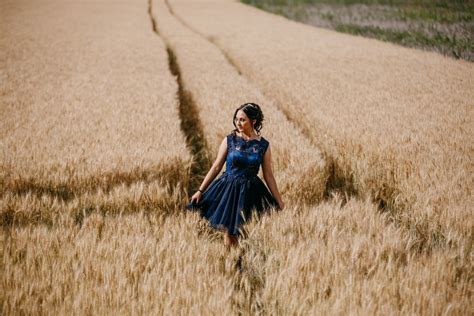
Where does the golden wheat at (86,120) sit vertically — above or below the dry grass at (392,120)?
below

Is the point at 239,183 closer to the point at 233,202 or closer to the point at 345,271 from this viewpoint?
the point at 233,202

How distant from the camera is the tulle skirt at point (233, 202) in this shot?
107 inches

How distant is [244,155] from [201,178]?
1.69 m

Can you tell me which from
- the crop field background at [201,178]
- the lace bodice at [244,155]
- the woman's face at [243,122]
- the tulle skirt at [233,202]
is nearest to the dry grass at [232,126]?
the crop field background at [201,178]

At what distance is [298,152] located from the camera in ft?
13.7

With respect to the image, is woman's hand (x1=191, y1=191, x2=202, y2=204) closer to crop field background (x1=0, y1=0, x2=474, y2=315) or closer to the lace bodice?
crop field background (x1=0, y1=0, x2=474, y2=315)

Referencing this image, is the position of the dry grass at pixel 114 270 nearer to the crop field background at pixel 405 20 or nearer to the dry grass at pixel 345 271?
the dry grass at pixel 345 271

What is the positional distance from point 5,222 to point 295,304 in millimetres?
2542

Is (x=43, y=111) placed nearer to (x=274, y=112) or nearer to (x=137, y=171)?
(x=137, y=171)

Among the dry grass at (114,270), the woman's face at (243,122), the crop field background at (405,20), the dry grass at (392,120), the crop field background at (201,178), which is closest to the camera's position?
the dry grass at (114,270)

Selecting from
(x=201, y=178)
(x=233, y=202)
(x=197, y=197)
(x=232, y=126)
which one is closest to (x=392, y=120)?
(x=232, y=126)

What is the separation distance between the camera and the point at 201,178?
4.34m

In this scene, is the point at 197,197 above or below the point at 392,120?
below

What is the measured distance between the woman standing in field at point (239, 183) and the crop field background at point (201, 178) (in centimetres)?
14
